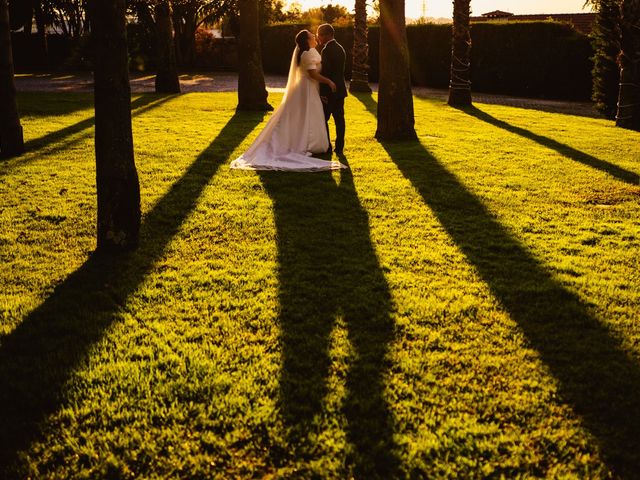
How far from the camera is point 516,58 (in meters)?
25.0

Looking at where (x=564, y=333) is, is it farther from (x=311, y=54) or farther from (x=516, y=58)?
(x=516, y=58)

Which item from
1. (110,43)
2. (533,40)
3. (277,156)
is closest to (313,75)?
(277,156)

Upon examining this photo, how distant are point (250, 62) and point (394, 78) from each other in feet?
20.6

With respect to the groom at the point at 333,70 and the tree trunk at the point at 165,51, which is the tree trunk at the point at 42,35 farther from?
the groom at the point at 333,70

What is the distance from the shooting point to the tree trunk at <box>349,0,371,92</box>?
2275 cm

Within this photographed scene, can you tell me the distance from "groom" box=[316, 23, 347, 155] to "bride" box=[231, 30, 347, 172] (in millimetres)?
137

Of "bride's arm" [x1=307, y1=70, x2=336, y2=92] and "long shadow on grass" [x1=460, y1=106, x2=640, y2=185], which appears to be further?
"bride's arm" [x1=307, y1=70, x2=336, y2=92]

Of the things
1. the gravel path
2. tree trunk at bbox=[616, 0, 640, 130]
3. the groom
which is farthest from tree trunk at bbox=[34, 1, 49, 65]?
tree trunk at bbox=[616, 0, 640, 130]

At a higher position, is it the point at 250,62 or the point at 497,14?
the point at 497,14

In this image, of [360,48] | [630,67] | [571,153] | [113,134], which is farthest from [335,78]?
[360,48]

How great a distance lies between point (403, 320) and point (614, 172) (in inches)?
261

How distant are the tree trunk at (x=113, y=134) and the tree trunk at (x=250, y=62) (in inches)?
473

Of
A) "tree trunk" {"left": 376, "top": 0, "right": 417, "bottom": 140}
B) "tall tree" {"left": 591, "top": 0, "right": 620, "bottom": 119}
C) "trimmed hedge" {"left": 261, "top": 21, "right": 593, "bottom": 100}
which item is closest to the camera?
"tree trunk" {"left": 376, "top": 0, "right": 417, "bottom": 140}

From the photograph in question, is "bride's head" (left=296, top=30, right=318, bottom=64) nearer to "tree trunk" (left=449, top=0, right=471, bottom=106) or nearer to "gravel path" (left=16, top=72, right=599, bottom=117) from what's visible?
"tree trunk" (left=449, top=0, right=471, bottom=106)
